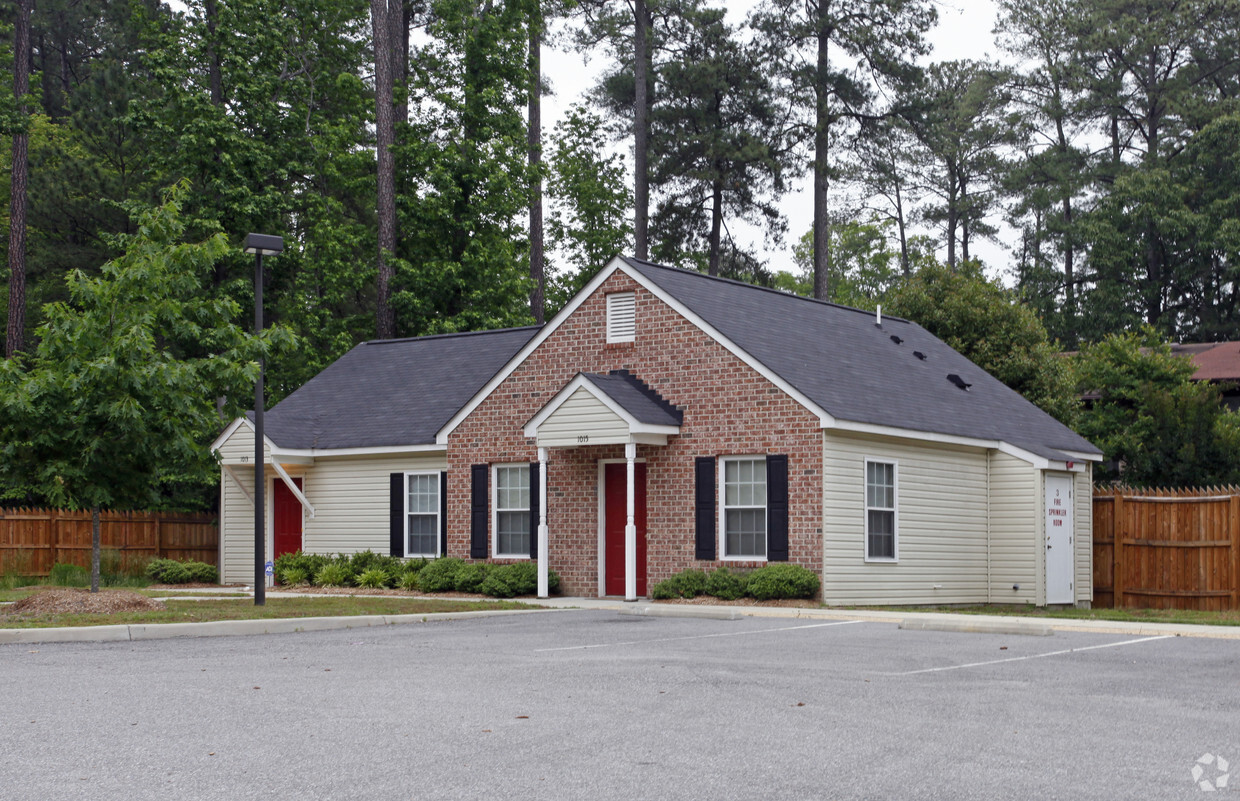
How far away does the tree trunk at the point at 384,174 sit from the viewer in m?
36.9

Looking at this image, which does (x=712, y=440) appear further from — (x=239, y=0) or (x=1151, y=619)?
(x=239, y=0)

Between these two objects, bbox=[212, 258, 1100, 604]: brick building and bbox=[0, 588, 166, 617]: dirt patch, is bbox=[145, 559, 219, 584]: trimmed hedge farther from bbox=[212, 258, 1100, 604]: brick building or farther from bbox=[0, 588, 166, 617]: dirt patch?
bbox=[0, 588, 166, 617]: dirt patch

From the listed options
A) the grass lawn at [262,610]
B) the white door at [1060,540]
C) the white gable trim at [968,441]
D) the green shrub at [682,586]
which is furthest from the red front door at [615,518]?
the white door at [1060,540]

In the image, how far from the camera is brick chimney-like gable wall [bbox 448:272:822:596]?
70.9 ft

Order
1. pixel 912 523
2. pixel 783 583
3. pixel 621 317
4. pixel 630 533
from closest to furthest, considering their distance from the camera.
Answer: pixel 783 583 → pixel 630 533 → pixel 912 523 → pixel 621 317

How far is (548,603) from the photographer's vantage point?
22000mm

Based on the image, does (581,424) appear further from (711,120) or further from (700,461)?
(711,120)

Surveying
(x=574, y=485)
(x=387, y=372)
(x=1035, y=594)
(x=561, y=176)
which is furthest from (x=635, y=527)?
(x=561, y=176)

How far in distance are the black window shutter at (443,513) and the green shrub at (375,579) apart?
121cm

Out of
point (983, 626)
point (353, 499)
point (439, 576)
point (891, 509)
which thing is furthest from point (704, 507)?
point (353, 499)

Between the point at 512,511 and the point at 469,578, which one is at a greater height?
the point at 512,511

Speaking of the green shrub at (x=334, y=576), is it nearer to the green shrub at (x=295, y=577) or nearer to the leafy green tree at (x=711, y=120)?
the green shrub at (x=295, y=577)

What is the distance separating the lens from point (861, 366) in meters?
24.9

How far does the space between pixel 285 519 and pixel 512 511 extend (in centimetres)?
659
